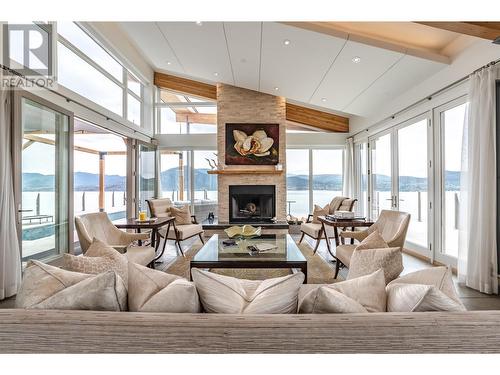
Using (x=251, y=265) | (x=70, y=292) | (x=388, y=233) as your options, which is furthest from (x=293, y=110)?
(x=70, y=292)

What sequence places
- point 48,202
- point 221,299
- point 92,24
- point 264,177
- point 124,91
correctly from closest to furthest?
point 221,299, point 48,202, point 92,24, point 124,91, point 264,177

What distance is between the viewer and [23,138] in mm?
3256

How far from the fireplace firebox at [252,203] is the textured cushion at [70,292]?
5.50 m

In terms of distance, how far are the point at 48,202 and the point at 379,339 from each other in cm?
414

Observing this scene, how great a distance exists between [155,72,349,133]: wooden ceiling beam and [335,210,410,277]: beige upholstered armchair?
4.19 meters

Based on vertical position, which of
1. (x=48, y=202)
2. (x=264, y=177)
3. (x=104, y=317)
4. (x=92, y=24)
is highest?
(x=92, y=24)

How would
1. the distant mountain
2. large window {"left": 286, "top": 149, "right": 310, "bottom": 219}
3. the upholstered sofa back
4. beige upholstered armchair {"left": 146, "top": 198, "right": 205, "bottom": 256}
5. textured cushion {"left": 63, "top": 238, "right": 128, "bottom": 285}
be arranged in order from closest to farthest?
the upholstered sofa back, textured cushion {"left": 63, "top": 238, "right": 128, "bottom": 285}, the distant mountain, beige upholstered armchair {"left": 146, "top": 198, "right": 205, "bottom": 256}, large window {"left": 286, "top": 149, "right": 310, "bottom": 219}

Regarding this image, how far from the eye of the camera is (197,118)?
7.41 meters

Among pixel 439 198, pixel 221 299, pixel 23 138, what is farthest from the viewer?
pixel 439 198

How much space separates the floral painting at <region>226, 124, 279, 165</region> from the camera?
663 centimetres

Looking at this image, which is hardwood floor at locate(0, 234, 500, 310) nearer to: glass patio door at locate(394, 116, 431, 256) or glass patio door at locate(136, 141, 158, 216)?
glass patio door at locate(394, 116, 431, 256)

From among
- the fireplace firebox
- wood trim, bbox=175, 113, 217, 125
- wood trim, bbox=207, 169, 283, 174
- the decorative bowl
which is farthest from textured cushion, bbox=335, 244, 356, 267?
wood trim, bbox=175, 113, 217, 125
